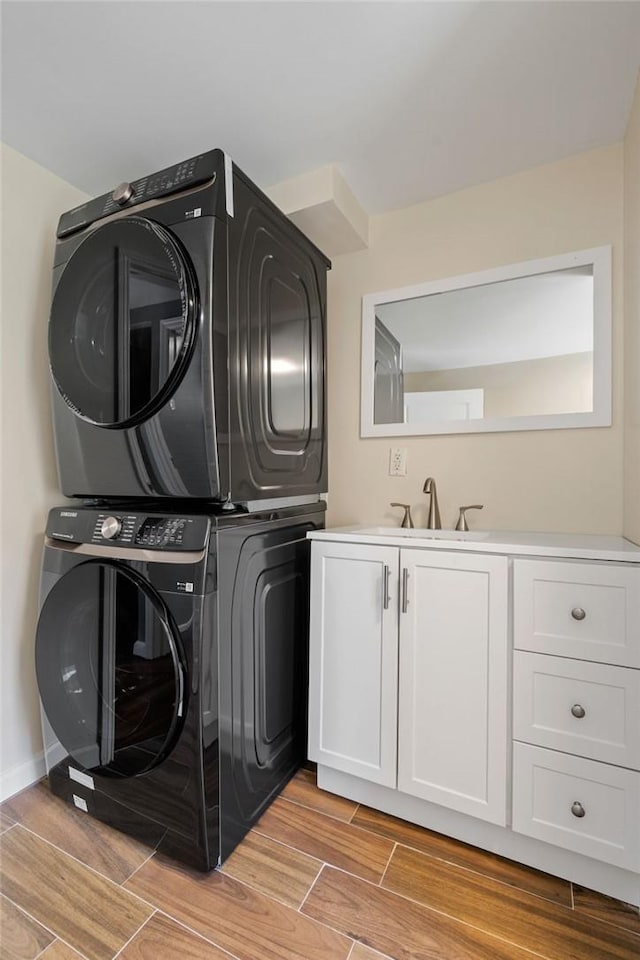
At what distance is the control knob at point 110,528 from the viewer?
131cm

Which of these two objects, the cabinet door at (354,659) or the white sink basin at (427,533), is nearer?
the cabinet door at (354,659)

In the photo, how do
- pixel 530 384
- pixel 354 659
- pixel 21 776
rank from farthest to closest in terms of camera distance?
pixel 530 384 → pixel 21 776 → pixel 354 659

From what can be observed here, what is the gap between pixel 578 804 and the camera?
3.76ft

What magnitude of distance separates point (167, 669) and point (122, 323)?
1029mm

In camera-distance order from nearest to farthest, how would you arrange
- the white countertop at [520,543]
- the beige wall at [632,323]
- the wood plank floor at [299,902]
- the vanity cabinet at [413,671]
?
the wood plank floor at [299,902], the white countertop at [520,543], the vanity cabinet at [413,671], the beige wall at [632,323]

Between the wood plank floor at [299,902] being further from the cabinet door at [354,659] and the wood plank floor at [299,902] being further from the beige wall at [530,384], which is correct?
the beige wall at [530,384]

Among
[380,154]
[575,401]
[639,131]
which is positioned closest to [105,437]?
[380,154]

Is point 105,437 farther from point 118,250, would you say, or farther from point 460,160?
point 460,160

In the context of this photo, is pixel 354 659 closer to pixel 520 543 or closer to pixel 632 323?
pixel 520 543

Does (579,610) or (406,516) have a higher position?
(406,516)

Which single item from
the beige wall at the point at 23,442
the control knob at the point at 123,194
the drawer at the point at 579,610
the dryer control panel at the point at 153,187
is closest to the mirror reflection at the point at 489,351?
the drawer at the point at 579,610

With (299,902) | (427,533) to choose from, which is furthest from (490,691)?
(299,902)

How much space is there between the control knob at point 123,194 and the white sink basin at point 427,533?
135 centimetres

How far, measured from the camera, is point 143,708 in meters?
1.26
